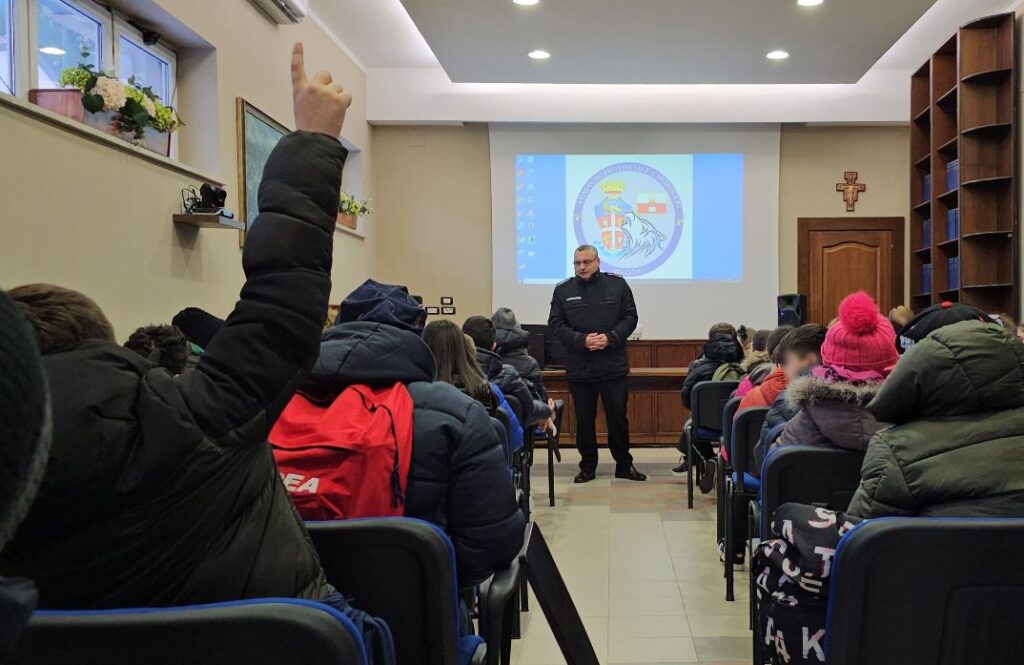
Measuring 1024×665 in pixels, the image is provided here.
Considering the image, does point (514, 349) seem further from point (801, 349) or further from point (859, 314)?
point (859, 314)

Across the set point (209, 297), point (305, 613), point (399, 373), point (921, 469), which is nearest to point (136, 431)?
point (305, 613)

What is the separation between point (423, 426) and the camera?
155cm

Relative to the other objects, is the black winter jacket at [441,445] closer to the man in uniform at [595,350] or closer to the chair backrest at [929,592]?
the chair backrest at [929,592]

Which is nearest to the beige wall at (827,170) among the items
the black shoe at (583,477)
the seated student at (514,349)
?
the black shoe at (583,477)

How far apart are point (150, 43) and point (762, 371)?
11.8 ft

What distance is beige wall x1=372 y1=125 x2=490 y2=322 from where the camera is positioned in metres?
8.29

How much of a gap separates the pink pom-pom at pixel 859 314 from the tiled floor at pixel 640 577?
109 cm

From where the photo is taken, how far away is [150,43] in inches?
178

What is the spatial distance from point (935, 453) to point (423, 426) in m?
0.90

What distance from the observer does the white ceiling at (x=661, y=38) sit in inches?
225

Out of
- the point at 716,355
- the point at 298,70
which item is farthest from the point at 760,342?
the point at 298,70

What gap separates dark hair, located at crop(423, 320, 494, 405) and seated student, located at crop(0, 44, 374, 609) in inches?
69.9

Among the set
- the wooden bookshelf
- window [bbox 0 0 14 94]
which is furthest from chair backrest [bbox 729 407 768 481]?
the wooden bookshelf

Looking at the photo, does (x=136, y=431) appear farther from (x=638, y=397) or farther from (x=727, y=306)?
(x=727, y=306)
